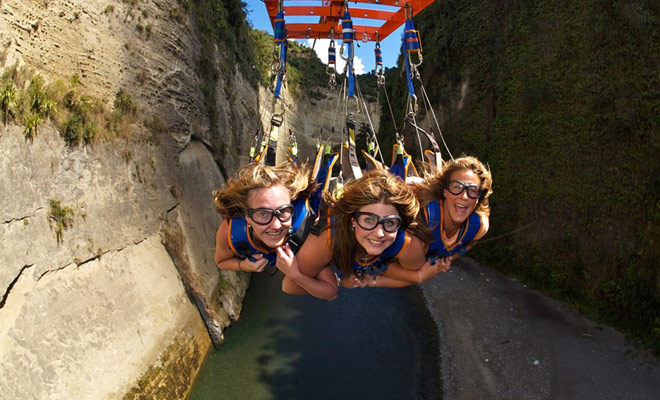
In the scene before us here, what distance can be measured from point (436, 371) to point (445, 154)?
39.1ft

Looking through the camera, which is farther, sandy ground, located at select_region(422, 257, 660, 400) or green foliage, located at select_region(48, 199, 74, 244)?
sandy ground, located at select_region(422, 257, 660, 400)

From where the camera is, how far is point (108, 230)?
8688 mm

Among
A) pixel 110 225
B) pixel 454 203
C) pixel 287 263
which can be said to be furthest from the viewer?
pixel 110 225

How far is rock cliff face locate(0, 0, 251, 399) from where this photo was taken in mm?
6469

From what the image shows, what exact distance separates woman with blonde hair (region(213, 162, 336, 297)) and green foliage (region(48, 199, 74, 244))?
489 centimetres

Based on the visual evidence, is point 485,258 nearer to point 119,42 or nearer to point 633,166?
point 633,166

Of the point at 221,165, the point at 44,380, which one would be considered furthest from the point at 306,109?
the point at 44,380

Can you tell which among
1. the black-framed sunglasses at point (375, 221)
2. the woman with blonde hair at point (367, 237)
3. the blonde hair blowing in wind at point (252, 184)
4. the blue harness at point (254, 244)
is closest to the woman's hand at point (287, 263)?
the woman with blonde hair at point (367, 237)

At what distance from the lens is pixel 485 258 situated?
17.1 metres

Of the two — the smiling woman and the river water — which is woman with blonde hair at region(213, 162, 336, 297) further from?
the river water

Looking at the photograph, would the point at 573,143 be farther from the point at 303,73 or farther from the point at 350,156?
the point at 303,73

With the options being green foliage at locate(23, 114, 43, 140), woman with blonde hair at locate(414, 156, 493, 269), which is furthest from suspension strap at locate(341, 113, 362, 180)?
green foliage at locate(23, 114, 43, 140)

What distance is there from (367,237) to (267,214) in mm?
902

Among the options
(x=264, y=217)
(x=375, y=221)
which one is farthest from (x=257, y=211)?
(x=375, y=221)
